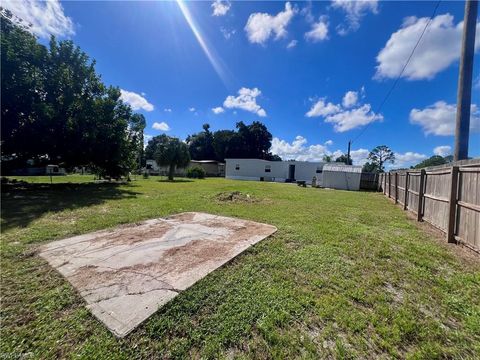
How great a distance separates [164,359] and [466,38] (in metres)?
8.84

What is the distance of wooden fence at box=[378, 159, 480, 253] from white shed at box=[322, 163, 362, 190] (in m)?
15.1

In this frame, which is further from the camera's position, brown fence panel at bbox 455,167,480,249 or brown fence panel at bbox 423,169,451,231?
brown fence panel at bbox 423,169,451,231

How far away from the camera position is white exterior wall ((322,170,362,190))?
795 inches

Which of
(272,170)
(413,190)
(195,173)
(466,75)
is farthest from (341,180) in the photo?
(195,173)

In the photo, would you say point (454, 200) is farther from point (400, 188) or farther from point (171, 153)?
point (171, 153)

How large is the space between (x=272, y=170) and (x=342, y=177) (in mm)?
12503

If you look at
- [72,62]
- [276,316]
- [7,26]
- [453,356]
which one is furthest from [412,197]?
[7,26]

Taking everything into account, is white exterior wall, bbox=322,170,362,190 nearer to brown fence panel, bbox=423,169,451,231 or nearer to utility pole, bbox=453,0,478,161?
brown fence panel, bbox=423,169,451,231

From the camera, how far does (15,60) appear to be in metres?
9.22

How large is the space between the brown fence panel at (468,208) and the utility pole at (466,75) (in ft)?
7.33

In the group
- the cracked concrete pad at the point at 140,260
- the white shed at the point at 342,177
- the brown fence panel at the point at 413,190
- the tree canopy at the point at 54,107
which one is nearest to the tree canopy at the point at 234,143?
the white shed at the point at 342,177

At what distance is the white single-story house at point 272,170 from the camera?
2950cm

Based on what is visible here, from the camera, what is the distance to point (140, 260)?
313 centimetres

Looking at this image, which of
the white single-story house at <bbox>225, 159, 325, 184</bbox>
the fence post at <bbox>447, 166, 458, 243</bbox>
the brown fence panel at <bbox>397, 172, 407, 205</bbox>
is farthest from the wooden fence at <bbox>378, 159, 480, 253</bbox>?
the white single-story house at <bbox>225, 159, 325, 184</bbox>
